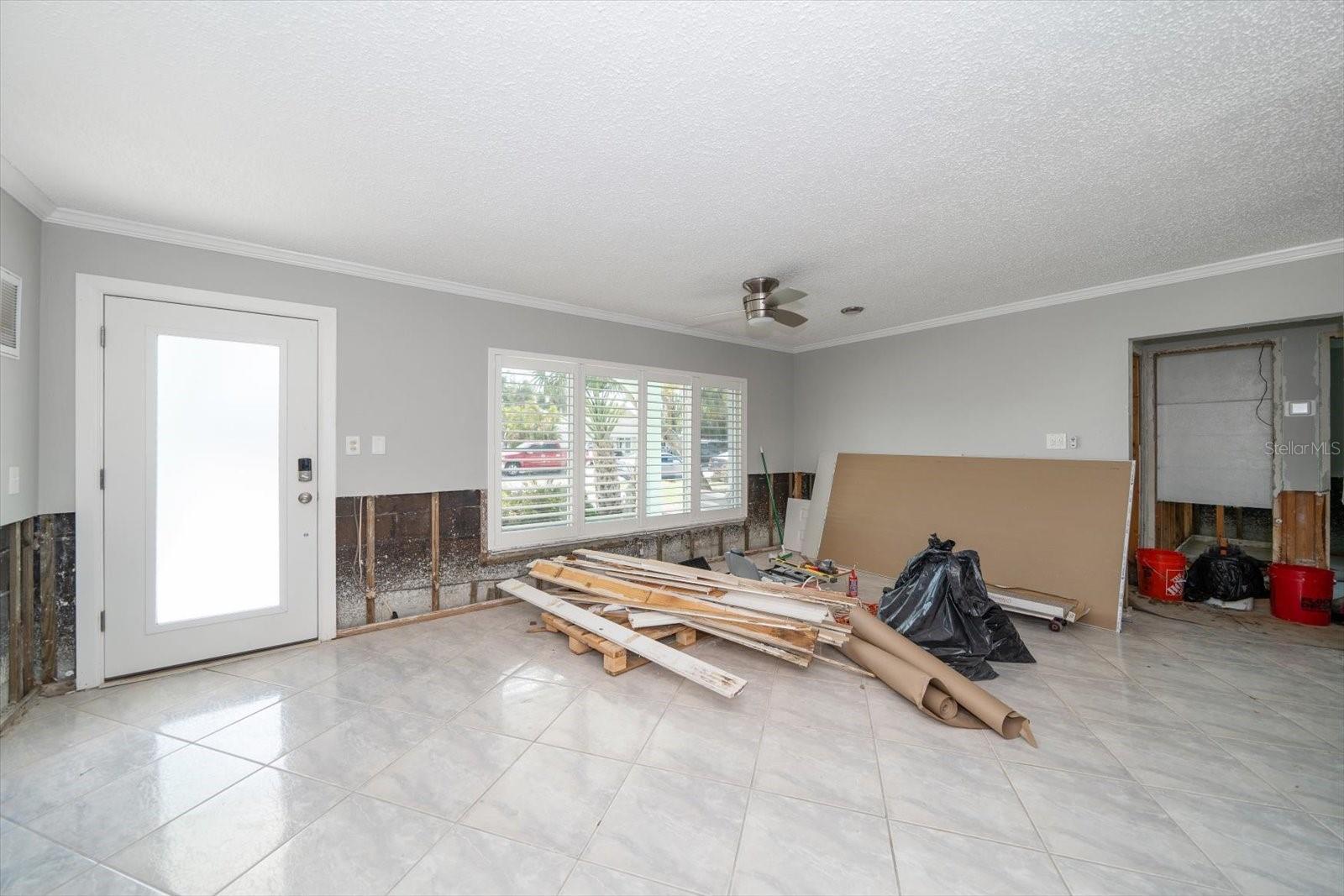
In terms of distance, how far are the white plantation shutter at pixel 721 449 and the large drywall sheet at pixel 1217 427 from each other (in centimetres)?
401

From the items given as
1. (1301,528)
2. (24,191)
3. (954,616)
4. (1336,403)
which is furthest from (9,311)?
(1336,403)

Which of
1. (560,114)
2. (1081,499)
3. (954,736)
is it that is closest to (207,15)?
(560,114)

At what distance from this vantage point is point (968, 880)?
1452 millimetres

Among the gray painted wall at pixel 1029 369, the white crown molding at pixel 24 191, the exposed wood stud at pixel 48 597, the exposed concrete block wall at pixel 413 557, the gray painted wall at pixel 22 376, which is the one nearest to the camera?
the white crown molding at pixel 24 191

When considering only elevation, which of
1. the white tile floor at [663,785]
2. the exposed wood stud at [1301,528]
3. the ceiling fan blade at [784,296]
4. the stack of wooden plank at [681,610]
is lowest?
the white tile floor at [663,785]

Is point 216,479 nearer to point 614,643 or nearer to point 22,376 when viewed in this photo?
point 22,376

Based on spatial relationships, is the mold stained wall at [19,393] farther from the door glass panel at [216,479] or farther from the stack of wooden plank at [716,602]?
the stack of wooden plank at [716,602]

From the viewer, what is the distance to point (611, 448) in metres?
4.45

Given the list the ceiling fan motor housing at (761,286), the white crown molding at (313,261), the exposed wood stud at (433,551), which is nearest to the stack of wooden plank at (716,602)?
the exposed wood stud at (433,551)

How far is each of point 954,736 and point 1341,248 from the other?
3.74 m

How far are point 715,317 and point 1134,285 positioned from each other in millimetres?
3137

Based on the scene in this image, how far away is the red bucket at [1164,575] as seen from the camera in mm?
4055

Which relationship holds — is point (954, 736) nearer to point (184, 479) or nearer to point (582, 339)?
point (582, 339)

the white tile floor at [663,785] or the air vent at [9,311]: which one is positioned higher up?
the air vent at [9,311]
